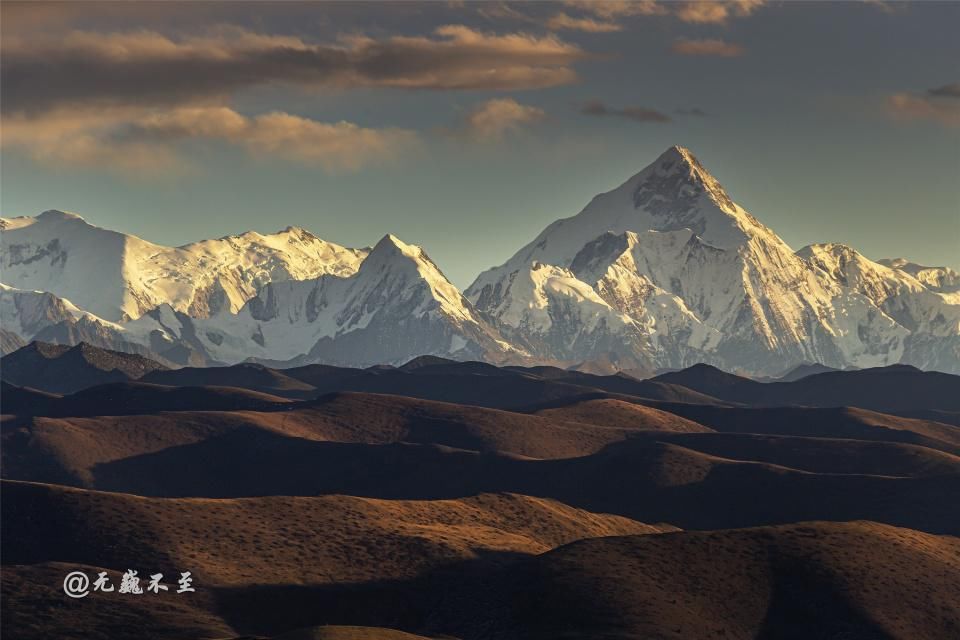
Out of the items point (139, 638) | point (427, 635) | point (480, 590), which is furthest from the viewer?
point (480, 590)

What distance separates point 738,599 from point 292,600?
139 ft

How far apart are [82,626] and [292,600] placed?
22.5 meters

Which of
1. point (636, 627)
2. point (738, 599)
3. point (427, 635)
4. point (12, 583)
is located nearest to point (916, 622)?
point (738, 599)

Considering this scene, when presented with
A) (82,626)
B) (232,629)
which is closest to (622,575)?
(232,629)

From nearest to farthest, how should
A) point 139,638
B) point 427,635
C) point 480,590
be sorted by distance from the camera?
point 139,638 → point 427,635 → point 480,590

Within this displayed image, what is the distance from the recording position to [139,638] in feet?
543

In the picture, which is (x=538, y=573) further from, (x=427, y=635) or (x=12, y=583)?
(x=12, y=583)

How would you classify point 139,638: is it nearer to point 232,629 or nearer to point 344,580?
point 232,629

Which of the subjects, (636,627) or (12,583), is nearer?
(636,627)

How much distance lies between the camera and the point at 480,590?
188 metres

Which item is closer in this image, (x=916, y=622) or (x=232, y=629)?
(x=232, y=629)

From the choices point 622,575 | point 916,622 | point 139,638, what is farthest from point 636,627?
point 139,638

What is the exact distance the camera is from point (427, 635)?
176000 millimetres

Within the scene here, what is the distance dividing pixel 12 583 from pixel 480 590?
44.2m
